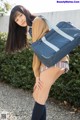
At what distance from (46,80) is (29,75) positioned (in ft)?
7.66

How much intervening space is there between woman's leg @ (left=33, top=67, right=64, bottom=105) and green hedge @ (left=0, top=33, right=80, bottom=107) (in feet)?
4.22

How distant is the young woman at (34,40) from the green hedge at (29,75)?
1.22m

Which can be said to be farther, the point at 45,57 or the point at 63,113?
the point at 63,113

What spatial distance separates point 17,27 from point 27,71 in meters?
2.27

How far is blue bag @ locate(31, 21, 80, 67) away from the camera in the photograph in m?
3.30

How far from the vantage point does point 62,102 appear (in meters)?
5.25

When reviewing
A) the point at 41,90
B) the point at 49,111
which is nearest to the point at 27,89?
the point at 49,111

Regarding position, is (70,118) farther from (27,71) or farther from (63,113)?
(27,71)

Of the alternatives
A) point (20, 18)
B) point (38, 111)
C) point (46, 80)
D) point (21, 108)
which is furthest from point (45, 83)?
point (21, 108)

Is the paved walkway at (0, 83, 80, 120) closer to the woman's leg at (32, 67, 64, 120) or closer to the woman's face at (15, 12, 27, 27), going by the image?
the woman's leg at (32, 67, 64, 120)

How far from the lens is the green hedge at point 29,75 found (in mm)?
4914

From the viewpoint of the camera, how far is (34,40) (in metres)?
3.48

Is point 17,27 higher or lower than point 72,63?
higher

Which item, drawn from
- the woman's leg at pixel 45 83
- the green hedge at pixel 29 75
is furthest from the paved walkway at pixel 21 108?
the woman's leg at pixel 45 83
